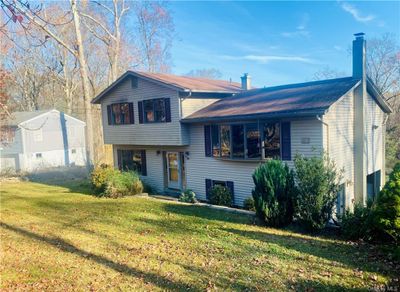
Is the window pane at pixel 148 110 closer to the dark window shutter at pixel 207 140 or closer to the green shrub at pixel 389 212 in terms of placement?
the dark window shutter at pixel 207 140

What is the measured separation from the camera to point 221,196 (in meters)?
13.9

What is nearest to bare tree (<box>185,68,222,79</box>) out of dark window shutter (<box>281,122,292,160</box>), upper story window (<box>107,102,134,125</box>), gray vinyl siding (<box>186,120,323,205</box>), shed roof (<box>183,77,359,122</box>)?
upper story window (<box>107,102,134,125</box>)

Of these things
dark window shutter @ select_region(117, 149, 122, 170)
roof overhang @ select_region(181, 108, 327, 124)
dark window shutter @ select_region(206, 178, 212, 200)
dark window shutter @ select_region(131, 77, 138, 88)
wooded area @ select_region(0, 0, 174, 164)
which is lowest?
dark window shutter @ select_region(206, 178, 212, 200)

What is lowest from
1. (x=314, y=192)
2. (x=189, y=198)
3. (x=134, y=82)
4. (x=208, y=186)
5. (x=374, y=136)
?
(x=189, y=198)

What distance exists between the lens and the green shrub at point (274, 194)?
9.22 metres

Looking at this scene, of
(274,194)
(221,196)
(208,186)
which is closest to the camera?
(274,194)

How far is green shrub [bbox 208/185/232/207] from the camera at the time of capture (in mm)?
13859

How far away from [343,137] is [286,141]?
8.96 feet

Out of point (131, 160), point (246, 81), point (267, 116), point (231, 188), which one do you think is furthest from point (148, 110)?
point (267, 116)

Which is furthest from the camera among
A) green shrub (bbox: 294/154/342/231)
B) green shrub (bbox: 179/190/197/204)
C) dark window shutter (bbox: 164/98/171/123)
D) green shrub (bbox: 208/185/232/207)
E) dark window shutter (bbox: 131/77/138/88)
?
dark window shutter (bbox: 131/77/138/88)

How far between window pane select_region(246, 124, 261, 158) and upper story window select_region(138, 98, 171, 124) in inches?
173

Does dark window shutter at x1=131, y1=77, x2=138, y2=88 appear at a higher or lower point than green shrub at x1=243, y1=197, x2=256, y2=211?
higher

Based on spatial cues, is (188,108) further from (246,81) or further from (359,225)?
(359,225)

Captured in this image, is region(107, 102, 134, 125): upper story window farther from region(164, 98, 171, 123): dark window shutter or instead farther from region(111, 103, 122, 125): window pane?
region(164, 98, 171, 123): dark window shutter
